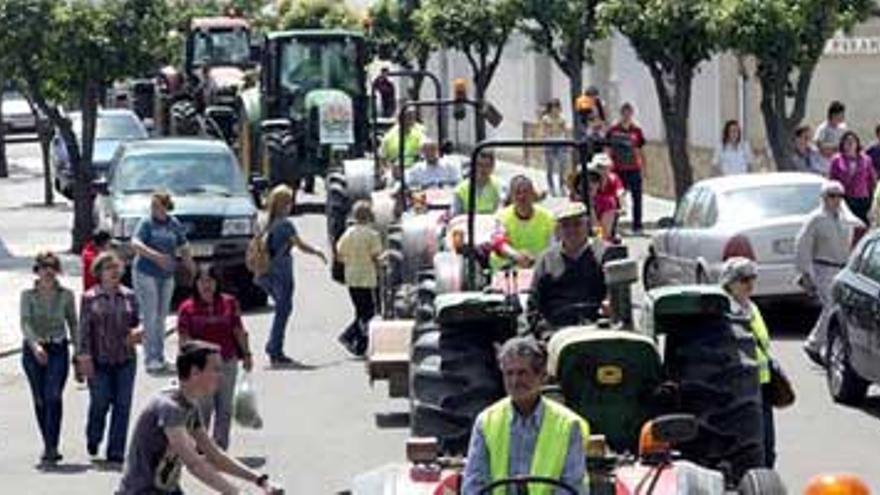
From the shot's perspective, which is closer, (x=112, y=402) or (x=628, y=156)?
(x=112, y=402)

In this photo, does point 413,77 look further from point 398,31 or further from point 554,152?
point 398,31

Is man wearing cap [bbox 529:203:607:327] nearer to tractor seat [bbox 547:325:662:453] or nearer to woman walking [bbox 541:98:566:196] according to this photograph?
tractor seat [bbox 547:325:662:453]

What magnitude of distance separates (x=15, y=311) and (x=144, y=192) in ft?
6.68

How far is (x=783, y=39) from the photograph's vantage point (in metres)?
31.6

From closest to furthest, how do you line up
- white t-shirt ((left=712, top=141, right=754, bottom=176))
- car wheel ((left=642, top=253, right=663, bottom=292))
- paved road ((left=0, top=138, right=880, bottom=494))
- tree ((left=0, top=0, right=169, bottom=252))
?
paved road ((left=0, top=138, right=880, bottom=494))
car wheel ((left=642, top=253, right=663, bottom=292))
white t-shirt ((left=712, top=141, right=754, bottom=176))
tree ((left=0, top=0, right=169, bottom=252))

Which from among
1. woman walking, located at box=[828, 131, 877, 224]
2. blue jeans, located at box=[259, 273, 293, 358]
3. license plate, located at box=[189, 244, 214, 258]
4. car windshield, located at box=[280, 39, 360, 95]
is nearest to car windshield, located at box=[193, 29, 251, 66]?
car windshield, located at box=[280, 39, 360, 95]

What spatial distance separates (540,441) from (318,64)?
96.4 ft

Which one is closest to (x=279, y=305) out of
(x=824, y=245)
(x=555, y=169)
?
(x=824, y=245)

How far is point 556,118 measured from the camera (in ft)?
134

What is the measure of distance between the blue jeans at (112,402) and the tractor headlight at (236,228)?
9.83 metres

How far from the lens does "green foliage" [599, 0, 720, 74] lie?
32.8m

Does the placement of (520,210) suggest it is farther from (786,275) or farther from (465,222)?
(786,275)

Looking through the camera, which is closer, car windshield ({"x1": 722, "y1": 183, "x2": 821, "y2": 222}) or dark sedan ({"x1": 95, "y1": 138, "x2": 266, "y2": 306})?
car windshield ({"x1": 722, "y1": 183, "x2": 821, "y2": 222})

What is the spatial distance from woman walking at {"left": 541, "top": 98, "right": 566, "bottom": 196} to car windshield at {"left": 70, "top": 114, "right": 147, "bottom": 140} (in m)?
7.34
